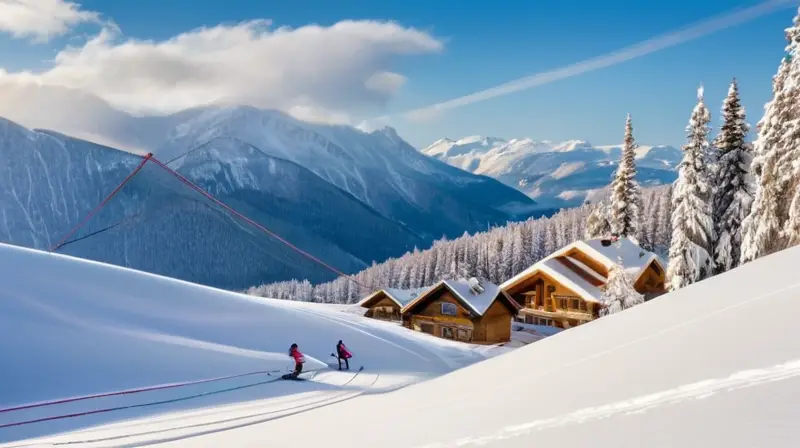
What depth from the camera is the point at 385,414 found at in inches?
196

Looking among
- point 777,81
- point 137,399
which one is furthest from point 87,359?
point 777,81

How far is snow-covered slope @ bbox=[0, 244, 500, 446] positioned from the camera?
1266cm

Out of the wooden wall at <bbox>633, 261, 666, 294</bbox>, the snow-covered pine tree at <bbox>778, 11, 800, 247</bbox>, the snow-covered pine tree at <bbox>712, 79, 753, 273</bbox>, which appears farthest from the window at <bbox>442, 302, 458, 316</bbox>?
the snow-covered pine tree at <bbox>778, 11, 800, 247</bbox>

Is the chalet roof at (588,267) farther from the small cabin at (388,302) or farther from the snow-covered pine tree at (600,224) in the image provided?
the small cabin at (388,302)

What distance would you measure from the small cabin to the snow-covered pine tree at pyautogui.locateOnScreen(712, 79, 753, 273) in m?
27.7

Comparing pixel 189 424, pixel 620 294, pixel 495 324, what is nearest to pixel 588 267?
pixel 495 324

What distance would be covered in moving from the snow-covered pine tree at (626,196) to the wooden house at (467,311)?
64.7ft

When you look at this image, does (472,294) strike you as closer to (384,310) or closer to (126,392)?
(384,310)

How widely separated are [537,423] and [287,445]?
259 cm

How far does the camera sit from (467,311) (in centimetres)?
3981

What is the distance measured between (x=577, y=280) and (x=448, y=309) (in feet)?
41.9

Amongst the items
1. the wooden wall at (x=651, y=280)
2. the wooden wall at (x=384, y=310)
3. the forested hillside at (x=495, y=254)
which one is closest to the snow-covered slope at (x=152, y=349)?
the wooden wall at (x=384, y=310)

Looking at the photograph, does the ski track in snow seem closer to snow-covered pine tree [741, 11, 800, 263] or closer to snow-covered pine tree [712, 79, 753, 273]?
snow-covered pine tree [741, 11, 800, 263]

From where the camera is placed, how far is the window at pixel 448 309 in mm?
41375
